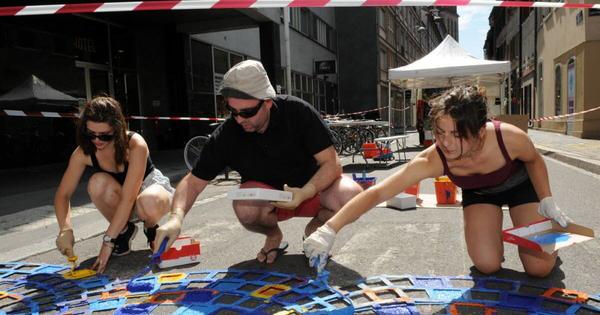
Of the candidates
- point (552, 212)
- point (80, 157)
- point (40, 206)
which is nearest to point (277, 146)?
point (80, 157)

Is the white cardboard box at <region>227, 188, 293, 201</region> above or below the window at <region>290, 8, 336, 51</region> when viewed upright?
below

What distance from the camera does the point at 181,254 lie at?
3.39 m

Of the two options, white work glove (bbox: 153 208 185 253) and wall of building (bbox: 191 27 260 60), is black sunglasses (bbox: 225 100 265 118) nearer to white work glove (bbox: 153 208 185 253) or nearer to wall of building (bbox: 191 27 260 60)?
white work glove (bbox: 153 208 185 253)

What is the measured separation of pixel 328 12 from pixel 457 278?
98.3 feet

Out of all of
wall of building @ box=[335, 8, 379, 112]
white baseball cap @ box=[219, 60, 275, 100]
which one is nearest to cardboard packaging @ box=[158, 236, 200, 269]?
white baseball cap @ box=[219, 60, 275, 100]

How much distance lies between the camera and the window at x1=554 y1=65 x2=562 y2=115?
60.9 feet

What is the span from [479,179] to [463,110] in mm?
595

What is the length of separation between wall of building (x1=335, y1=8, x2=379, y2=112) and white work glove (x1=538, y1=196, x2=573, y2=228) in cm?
3119

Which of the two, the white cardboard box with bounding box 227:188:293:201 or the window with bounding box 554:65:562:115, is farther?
the window with bounding box 554:65:562:115

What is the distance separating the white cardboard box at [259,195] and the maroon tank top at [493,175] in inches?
36.3

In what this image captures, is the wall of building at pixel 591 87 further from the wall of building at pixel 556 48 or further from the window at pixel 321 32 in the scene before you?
the window at pixel 321 32

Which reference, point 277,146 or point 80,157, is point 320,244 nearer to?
point 277,146

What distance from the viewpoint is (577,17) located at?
50.5ft

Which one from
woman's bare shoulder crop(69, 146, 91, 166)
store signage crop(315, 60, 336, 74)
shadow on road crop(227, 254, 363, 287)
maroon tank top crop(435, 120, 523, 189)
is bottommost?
shadow on road crop(227, 254, 363, 287)
